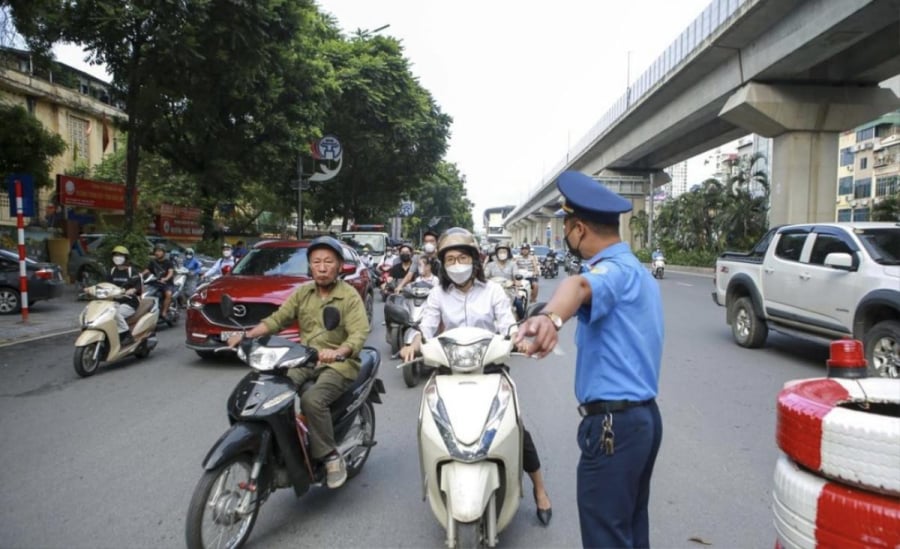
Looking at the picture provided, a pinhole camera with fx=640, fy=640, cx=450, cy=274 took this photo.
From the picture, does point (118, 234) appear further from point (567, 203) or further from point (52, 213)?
point (567, 203)

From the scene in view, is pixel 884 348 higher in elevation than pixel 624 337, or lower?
lower

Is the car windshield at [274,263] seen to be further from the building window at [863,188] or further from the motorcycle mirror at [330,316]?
the building window at [863,188]

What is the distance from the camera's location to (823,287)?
7.75 meters

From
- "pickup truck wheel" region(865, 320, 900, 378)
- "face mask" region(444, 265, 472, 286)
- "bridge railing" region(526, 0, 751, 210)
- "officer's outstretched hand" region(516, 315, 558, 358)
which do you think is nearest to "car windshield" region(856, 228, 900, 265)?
"pickup truck wheel" region(865, 320, 900, 378)

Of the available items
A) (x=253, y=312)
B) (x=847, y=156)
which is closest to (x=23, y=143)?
(x=253, y=312)

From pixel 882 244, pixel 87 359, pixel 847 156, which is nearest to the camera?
pixel 882 244

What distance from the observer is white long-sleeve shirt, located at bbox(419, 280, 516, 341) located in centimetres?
381

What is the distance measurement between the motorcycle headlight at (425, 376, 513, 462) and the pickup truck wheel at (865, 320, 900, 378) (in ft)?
17.4

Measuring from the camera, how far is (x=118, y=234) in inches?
631

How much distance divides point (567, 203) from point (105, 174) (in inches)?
1346

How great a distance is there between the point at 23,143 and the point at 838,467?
61.7 ft

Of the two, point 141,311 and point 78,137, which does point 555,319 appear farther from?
point 78,137

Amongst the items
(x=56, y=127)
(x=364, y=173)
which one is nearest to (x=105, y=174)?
(x=56, y=127)

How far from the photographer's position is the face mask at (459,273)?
386 centimetres
